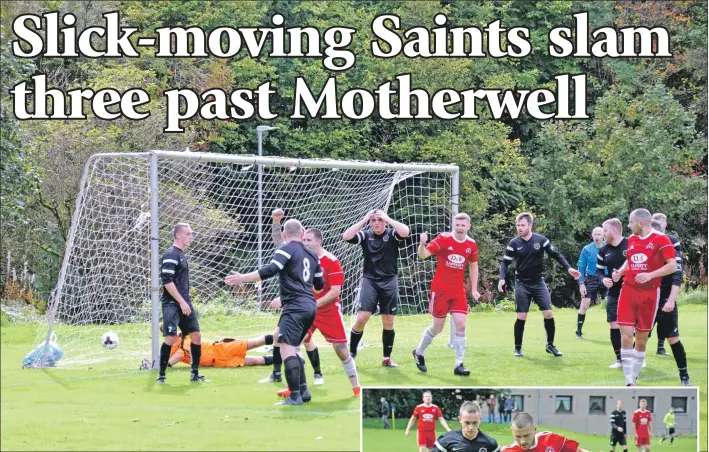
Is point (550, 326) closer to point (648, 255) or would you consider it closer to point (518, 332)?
point (518, 332)

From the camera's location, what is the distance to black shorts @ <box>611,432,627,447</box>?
32.7ft

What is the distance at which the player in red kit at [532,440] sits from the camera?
681cm

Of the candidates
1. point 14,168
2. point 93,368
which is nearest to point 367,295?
point 93,368

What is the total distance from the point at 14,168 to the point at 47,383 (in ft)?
25.2

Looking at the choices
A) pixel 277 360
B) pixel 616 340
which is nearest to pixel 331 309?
pixel 277 360

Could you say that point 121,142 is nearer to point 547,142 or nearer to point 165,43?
point 165,43

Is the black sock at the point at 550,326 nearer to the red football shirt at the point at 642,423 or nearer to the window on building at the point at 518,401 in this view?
the red football shirt at the point at 642,423

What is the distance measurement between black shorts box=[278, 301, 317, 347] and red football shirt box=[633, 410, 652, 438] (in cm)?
339

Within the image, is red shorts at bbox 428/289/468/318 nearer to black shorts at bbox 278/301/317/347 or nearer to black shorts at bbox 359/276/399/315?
black shorts at bbox 359/276/399/315

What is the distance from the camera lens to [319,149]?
3762cm

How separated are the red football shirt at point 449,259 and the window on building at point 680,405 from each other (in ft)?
12.2

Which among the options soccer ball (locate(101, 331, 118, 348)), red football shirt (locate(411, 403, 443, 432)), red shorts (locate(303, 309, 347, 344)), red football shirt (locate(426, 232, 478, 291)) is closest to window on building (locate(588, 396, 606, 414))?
red football shirt (locate(411, 403, 443, 432))

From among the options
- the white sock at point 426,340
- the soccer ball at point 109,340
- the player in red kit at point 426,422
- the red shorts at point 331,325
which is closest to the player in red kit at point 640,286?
the white sock at point 426,340

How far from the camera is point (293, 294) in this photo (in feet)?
35.0
